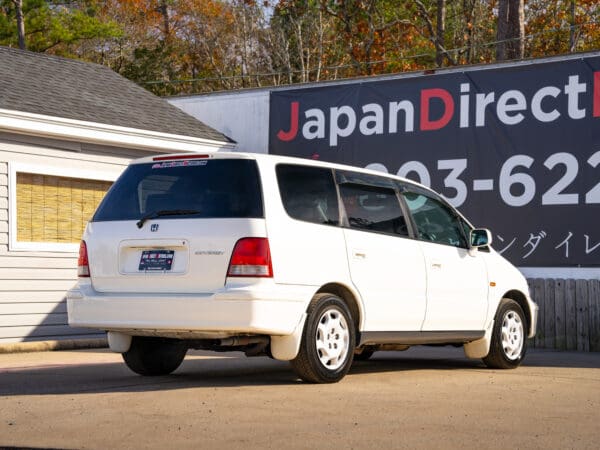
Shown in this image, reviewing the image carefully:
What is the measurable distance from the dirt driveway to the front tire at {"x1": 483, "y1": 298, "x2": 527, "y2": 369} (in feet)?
0.68

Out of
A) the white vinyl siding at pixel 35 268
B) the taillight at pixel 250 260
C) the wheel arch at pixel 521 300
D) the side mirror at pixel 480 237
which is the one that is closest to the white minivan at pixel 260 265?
the taillight at pixel 250 260

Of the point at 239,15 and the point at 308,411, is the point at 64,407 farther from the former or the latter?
the point at 239,15

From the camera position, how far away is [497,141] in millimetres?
16578

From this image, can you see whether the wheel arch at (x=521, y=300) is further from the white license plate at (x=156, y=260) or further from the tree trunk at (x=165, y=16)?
the tree trunk at (x=165, y=16)

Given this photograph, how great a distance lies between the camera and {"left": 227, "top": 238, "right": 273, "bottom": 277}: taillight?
28.2 feet

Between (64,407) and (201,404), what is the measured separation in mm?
937

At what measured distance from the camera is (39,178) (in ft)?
49.6

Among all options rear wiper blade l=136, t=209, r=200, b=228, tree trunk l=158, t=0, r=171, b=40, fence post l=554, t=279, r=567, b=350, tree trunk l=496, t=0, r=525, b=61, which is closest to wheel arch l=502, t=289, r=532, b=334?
fence post l=554, t=279, r=567, b=350

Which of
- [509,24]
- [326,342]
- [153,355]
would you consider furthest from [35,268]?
[509,24]

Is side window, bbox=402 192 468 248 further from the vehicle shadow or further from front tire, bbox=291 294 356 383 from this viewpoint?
front tire, bbox=291 294 356 383

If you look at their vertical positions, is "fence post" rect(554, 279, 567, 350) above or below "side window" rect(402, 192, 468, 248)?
below

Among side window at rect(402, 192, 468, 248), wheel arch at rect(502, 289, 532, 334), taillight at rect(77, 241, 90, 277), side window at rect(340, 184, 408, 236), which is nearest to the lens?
taillight at rect(77, 241, 90, 277)

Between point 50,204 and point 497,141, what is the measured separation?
652cm

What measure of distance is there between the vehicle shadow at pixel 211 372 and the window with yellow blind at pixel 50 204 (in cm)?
326
